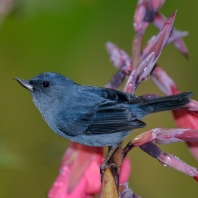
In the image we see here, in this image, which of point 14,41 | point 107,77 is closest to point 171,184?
point 107,77

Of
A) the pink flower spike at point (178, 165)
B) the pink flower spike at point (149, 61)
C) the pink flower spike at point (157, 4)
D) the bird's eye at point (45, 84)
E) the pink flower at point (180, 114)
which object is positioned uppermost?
the pink flower spike at point (157, 4)

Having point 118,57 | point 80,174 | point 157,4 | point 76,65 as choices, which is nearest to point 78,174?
point 80,174

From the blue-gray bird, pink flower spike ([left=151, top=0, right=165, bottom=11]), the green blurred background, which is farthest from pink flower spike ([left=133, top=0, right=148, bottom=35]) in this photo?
the green blurred background

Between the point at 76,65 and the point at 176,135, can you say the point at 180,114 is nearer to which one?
the point at 176,135

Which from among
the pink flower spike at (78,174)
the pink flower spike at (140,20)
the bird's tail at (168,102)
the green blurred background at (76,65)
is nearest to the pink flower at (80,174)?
the pink flower spike at (78,174)

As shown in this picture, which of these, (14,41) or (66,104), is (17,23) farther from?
(66,104)

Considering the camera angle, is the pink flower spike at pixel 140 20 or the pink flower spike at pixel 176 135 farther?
the pink flower spike at pixel 140 20

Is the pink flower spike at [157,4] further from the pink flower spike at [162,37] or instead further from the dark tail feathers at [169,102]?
the dark tail feathers at [169,102]
